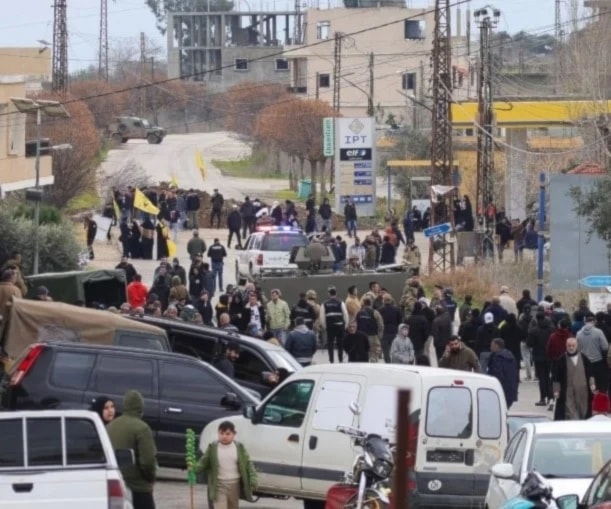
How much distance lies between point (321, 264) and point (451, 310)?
25.5ft

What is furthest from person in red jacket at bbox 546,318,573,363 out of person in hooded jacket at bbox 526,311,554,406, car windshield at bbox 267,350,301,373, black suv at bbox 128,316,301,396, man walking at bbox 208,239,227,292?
man walking at bbox 208,239,227,292

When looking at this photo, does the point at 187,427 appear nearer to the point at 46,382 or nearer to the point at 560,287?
the point at 46,382

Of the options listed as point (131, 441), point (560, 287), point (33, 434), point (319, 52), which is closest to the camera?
point (33, 434)

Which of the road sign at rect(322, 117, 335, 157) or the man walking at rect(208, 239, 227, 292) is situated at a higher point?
the road sign at rect(322, 117, 335, 157)

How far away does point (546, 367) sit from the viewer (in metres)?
25.0

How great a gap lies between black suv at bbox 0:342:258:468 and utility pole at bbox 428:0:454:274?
82.4ft

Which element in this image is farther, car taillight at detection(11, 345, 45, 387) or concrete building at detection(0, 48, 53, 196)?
concrete building at detection(0, 48, 53, 196)

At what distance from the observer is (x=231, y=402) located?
17.0 metres

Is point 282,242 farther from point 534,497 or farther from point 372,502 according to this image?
point 534,497

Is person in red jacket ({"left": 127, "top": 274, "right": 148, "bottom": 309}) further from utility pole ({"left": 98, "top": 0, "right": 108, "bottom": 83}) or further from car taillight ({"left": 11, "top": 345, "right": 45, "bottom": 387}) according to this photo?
utility pole ({"left": 98, "top": 0, "right": 108, "bottom": 83})

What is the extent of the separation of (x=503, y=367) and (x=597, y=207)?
9.64m

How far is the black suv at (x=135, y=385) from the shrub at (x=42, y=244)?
19.3 metres

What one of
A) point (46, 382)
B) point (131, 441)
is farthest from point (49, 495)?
point (46, 382)

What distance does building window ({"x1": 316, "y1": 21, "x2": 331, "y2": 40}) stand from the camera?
390ft
